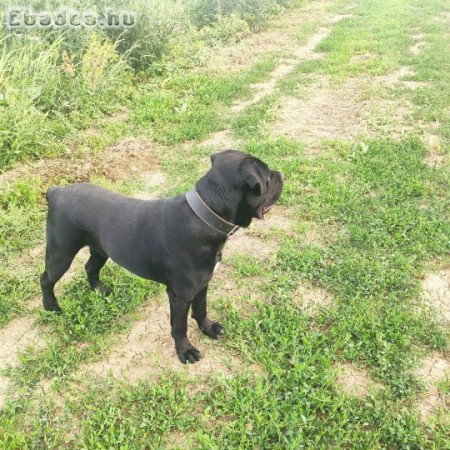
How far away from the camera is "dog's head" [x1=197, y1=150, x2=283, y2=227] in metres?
2.69

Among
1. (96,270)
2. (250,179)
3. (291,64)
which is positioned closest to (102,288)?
(96,270)

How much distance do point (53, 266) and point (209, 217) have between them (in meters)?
1.52

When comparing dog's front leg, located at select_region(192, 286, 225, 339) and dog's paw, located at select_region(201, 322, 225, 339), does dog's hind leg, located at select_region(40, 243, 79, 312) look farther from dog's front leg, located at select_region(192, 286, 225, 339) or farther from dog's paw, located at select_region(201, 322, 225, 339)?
dog's paw, located at select_region(201, 322, 225, 339)

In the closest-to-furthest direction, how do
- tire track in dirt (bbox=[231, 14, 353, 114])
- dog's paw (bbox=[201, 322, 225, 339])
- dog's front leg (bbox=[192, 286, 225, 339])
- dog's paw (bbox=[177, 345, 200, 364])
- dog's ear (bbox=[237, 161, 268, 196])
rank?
1. dog's ear (bbox=[237, 161, 268, 196])
2. dog's paw (bbox=[177, 345, 200, 364])
3. dog's front leg (bbox=[192, 286, 225, 339])
4. dog's paw (bbox=[201, 322, 225, 339])
5. tire track in dirt (bbox=[231, 14, 353, 114])

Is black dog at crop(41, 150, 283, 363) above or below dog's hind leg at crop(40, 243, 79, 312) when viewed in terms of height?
above

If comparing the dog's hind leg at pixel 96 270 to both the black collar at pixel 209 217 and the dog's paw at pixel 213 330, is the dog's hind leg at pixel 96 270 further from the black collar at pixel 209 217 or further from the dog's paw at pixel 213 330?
the black collar at pixel 209 217

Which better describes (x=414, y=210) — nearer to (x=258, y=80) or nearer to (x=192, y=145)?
(x=192, y=145)

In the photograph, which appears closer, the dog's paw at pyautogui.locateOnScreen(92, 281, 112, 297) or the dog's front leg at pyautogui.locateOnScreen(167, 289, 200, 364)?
the dog's front leg at pyautogui.locateOnScreen(167, 289, 200, 364)


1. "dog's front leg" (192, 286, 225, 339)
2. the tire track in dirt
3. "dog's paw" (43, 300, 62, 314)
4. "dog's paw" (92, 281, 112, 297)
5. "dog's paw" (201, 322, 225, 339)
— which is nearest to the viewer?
"dog's front leg" (192, 286, 225, 339)

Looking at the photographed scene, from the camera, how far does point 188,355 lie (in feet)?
10.8

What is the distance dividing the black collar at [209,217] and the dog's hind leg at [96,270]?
4.43 ft

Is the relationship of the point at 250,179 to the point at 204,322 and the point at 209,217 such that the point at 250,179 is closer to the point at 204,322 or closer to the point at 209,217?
the point at 209,217

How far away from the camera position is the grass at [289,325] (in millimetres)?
2770

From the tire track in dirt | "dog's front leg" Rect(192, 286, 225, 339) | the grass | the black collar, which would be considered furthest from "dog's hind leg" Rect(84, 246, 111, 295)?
the tire track in dirt
